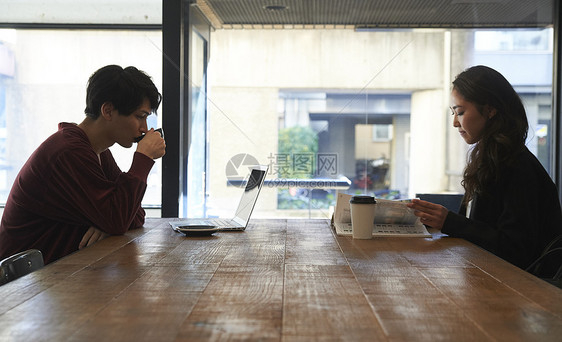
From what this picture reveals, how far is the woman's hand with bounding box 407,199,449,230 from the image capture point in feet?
6.62

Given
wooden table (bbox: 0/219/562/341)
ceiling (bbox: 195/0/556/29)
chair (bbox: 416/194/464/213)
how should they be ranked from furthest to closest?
ceiling (bbox: 195/0/556/29) → chair (bbox: 416/194/464/213) → wooden table (bbox: 0/219/562/341)

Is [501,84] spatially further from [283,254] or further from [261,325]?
[261,325]

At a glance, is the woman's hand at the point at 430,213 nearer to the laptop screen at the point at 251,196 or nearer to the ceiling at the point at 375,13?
the laptop screen at the point at 251,196

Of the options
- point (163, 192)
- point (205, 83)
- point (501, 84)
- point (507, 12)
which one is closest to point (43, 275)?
point (501, 84)

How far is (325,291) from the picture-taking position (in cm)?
121

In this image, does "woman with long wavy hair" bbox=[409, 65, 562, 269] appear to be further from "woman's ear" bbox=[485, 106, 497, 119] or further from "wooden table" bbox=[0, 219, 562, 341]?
"wooden table" bbox=[0, 219, 562, 341]

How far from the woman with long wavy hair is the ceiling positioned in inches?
70.4

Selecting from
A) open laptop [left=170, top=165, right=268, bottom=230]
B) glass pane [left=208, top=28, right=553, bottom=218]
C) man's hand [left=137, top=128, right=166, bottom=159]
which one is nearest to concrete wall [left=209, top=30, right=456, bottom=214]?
glass pane [left=208, top=28, right=553, bottom=218]

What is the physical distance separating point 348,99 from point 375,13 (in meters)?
0.60

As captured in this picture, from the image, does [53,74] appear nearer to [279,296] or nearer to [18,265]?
[18,265]

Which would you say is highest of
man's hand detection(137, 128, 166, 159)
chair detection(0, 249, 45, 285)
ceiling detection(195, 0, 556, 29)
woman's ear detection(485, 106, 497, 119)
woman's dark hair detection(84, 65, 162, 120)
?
ceiling detection(195, 0, 556, 29)

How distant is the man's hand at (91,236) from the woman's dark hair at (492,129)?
1281 mm

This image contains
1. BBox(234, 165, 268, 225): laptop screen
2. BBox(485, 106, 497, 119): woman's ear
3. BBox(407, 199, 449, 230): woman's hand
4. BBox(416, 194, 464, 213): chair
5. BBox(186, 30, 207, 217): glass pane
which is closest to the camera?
BBox(407, 199, 449, 230): woman's hand

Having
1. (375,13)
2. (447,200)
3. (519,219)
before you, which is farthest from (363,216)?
(375,13)
